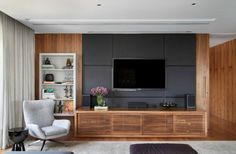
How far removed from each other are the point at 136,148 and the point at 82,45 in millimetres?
3542

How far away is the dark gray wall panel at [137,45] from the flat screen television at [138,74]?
0.66ft

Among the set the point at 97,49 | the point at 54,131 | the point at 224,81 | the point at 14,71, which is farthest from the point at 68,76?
the point at 224,81

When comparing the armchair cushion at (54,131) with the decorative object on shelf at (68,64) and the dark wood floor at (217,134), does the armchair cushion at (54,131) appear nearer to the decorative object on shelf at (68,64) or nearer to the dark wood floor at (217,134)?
the dark wood floor at (217,134)

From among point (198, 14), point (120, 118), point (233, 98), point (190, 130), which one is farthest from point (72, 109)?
point (233, 98)

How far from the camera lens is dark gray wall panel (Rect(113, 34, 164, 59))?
5.77 metres

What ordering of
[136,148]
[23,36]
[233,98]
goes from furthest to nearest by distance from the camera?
[233,98], [23,36], [136,148]

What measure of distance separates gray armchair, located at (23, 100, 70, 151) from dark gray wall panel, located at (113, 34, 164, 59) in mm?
2195

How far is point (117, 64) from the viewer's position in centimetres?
568

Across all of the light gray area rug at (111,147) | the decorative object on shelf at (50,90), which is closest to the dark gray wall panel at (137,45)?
the decorative object on shelf at (50,90)

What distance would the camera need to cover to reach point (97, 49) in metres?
5.80

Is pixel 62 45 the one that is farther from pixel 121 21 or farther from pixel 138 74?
pixel 138 74

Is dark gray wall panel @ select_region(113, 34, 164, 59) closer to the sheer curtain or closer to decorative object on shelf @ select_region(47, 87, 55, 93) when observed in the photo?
decorative object on shelf @ select_region(47, 87, 55, 93)

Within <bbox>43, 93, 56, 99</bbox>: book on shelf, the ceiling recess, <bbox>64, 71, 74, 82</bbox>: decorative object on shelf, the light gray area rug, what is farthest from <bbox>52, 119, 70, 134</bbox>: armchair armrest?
the ceiling recess

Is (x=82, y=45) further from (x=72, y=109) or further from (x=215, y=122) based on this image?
(x=215, y=122)
